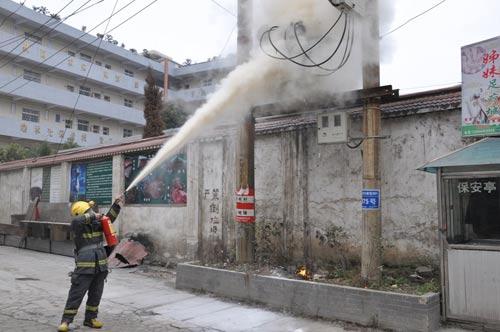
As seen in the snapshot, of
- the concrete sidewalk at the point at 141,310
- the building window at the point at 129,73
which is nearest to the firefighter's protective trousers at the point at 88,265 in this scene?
the concrete sidewalk at the point at 141,310

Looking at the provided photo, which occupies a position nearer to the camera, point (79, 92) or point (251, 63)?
point (251, 63)

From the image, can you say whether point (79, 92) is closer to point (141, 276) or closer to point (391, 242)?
point (141, 276)

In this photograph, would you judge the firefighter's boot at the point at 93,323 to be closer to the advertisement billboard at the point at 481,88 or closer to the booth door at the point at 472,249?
the booth door at the point at 472,249

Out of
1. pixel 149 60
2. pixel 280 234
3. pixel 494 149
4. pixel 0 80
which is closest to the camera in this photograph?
pixel 494 149

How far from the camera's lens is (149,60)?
44.4 meters

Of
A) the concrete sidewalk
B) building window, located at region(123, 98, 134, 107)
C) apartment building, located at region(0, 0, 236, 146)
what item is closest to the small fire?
the concrete sidewalk

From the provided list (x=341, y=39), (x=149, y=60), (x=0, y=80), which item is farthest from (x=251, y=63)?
(x=149, y=60)

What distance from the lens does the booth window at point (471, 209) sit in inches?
226

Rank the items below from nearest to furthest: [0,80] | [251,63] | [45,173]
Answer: [251,63] → [45,173] → [0,80]

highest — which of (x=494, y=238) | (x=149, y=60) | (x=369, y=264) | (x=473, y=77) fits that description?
(x=149, y=60)

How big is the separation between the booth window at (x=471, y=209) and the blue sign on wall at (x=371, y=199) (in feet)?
3.12

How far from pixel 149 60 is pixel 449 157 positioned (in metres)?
42.3

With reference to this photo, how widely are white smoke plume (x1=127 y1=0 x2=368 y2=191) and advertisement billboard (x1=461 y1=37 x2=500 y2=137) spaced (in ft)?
5.76

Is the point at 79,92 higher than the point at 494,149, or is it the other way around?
the point at 79,92
